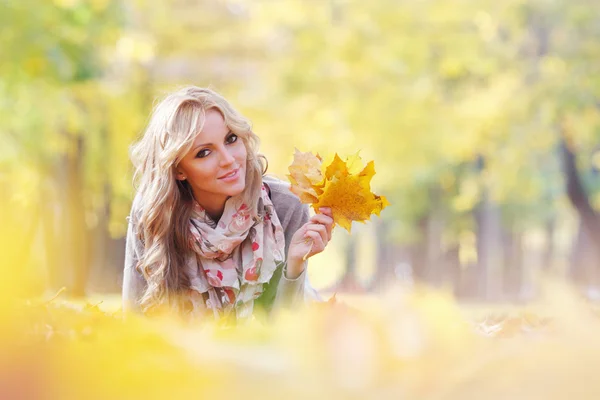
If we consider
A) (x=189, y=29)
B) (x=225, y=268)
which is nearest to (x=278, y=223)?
(x=225, y=268)

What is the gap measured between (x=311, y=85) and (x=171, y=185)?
11.2 m

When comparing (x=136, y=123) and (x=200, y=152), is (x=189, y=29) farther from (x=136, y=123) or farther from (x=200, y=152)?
(x=200, y=152)

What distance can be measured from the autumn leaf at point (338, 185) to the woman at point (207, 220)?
529mm

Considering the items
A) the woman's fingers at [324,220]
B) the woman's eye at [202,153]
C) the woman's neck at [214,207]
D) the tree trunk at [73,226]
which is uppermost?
the tree trunk at [73,226]

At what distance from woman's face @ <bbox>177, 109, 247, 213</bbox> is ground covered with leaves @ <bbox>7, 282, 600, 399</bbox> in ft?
5.81

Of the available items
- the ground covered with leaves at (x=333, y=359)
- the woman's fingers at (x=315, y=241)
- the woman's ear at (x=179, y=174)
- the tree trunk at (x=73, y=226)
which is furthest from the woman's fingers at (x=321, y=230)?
the tree trunk at (x=73, y=226)

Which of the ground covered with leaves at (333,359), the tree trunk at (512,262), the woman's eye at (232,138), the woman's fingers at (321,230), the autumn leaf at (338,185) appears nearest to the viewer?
the ground covered with leaves at (333,359)

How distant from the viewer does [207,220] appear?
A: 2705 mm

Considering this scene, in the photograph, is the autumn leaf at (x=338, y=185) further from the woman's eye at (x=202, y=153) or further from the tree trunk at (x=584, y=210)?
the tree trunk at (x=584, y=210)

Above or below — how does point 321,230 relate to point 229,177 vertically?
below

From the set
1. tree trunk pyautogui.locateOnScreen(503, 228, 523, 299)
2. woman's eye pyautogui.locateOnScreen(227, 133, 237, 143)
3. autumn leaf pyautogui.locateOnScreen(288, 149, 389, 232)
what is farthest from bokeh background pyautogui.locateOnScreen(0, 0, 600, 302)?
tree trunk pyautogui.locateOnScreen(503, 228, 523, 299)

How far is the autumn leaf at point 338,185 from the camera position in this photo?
174 cm

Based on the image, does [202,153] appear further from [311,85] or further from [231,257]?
[311,85]

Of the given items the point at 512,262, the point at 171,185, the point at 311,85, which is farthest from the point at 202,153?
the point at 512,262
